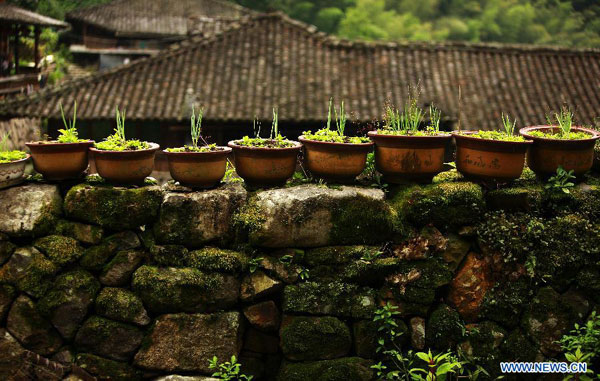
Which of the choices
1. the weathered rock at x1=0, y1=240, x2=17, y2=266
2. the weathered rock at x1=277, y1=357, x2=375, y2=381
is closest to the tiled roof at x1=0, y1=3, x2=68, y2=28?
the weathered rock at x1=0, y1=240, x2=17, y2=266

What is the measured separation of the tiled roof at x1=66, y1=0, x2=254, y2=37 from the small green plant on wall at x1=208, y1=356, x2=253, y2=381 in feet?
107

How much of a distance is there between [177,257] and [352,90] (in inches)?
437

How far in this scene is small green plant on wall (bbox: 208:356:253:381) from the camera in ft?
9.38

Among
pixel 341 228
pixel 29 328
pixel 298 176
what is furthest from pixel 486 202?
pixel 29 328

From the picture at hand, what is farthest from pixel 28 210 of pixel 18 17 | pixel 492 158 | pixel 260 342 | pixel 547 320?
pixel 18 17

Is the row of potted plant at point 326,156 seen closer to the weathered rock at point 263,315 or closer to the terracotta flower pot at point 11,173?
the terracotta flower pot at point 11,173

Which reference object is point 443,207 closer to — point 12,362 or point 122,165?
point 122,165

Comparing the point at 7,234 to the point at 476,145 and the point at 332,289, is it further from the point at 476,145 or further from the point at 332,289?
the point at 476,145

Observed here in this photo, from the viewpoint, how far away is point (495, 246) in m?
3.10

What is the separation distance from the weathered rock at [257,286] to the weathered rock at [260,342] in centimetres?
20

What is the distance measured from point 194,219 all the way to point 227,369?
2.67ft

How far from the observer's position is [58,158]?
3111 millimetres

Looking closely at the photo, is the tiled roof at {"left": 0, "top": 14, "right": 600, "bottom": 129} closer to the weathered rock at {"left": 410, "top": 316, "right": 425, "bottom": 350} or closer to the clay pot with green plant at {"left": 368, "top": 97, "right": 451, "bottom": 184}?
the clay pot with green plant at {"left": 368, "top": 97, "right": 451, "bottom": 184}

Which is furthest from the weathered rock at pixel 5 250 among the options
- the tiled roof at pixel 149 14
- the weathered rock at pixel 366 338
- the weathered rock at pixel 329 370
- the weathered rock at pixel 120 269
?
the tiled roof at pixel 149 14
